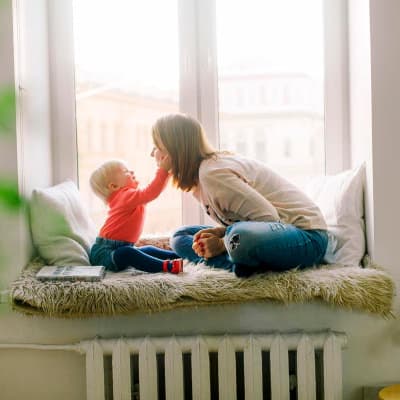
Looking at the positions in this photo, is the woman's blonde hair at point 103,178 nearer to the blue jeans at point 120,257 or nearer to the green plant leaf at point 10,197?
the blue jeans at point 120,257

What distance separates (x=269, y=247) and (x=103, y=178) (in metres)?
0.67

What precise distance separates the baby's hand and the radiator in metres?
0.58

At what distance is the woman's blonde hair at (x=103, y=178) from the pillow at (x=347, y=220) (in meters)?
0.76

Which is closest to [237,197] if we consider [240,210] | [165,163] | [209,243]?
[240,210]

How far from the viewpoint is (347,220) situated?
200cm

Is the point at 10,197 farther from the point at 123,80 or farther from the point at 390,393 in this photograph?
the point at 123,80

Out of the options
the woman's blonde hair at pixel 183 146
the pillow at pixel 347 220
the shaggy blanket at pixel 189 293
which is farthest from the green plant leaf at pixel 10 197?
the pillow at pixel 347 220

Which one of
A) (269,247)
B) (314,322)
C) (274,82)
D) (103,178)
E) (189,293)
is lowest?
(314,322)

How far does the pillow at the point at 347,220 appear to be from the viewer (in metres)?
1.96

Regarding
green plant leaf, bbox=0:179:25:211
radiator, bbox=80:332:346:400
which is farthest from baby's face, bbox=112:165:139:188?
green plant leaf, bbox=0:179:25:211

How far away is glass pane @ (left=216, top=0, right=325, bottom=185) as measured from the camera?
2.32 meters

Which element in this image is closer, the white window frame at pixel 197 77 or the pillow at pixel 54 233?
the pillow at pixel 54 233

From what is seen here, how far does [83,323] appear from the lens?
1.82m

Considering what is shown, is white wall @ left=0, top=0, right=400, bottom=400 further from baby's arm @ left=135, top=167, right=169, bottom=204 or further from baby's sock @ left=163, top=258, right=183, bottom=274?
→ baby's arm @ left=135, top=167, right=169, bottom=204
